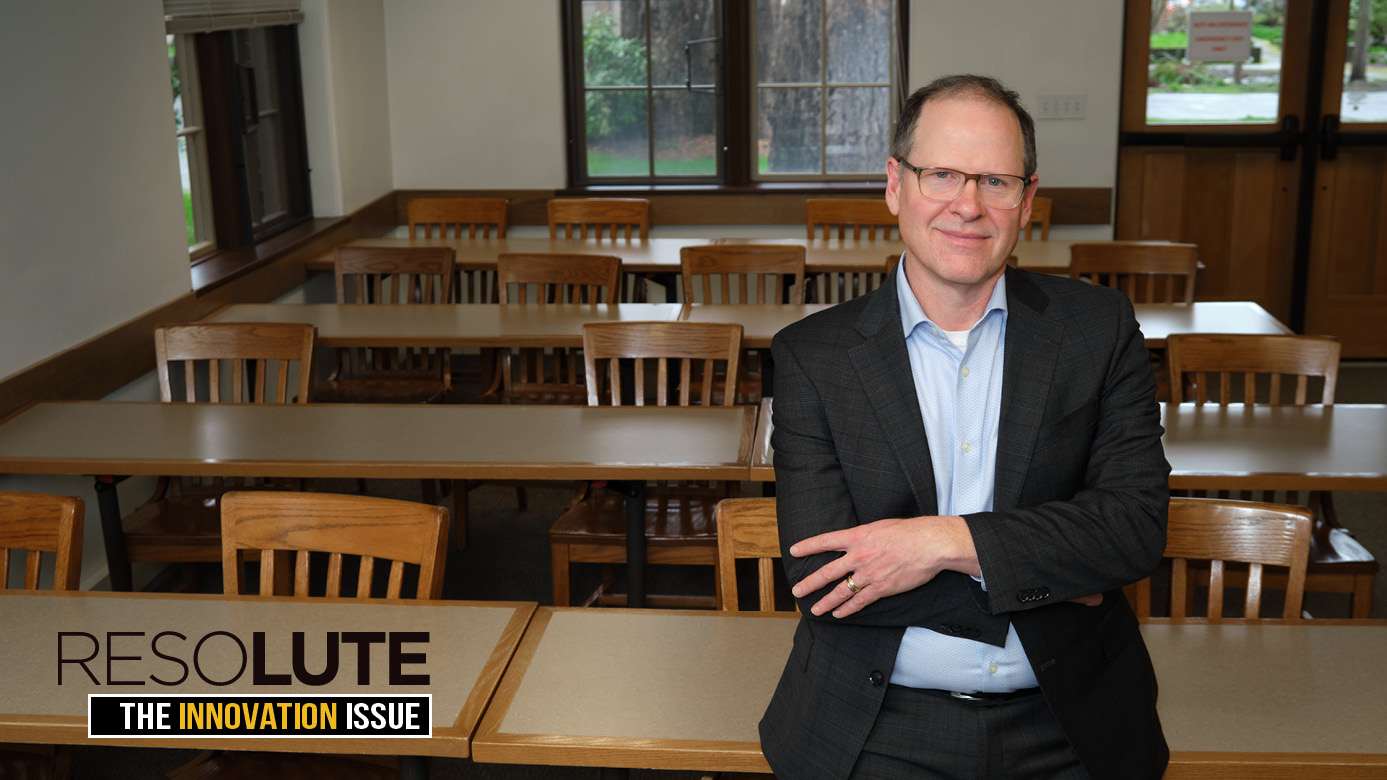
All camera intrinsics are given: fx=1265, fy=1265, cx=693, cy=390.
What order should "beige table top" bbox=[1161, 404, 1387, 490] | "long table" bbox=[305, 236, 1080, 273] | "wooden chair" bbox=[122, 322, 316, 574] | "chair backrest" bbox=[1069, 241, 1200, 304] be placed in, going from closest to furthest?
"beige table top" bbox=[1161, 404, 1387, 490]
"wooden chair" bbox=[122, 322, 316, 574]
"chair backrest" bbox=[1069, 241, 1200, 304]
"long table" bbox=[305, 236, 1080, 273]

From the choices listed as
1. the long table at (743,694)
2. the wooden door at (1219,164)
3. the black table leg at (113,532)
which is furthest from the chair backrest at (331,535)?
the wooden door at (1219,164)

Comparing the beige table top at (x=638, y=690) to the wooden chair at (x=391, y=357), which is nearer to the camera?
the beige table top at (x=638, y=690)

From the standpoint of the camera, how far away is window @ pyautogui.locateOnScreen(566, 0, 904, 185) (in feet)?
20.5

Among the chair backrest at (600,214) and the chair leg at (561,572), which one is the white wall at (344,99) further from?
the chair leg at (561,572)

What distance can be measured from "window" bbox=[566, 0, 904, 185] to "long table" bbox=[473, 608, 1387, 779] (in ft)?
15.4

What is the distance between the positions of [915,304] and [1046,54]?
499 cm

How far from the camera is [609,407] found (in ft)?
10.4

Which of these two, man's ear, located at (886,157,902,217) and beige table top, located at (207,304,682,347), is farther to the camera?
beige table top, located at (207,304,682,347)

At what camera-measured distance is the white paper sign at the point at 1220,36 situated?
6.07m

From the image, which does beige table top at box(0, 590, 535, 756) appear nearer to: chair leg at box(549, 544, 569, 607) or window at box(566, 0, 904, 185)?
chair leg at box(549, 544, 569, 607)

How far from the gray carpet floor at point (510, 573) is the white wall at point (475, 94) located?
7.41 feet

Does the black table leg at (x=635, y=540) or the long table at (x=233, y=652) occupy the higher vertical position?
the long table at (x=233, y=652)

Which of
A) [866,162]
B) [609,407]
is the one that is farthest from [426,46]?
[609,407]

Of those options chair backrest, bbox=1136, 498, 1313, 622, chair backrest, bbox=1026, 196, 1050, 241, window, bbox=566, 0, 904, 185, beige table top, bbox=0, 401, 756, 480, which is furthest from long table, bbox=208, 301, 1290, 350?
window, bbox=566, 0, 904, 185
